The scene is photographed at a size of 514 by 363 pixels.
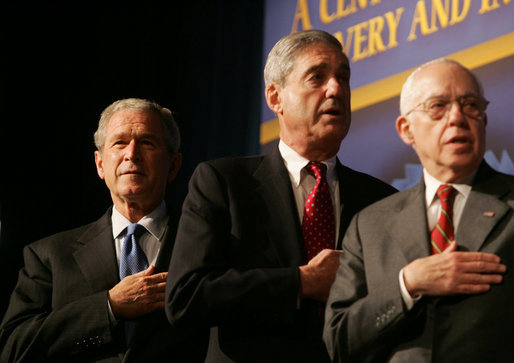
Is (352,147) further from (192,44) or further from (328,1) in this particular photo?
(192,44)

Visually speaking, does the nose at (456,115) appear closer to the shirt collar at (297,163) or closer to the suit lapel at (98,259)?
the shirt collar at (297,163)

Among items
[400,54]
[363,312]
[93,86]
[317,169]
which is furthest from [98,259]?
[93,86]

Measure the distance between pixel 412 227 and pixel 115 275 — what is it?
1.23m

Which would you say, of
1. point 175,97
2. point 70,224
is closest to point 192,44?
point 175,97

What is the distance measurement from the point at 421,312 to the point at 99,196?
10.3 feet

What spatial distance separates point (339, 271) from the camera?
6.15 feet

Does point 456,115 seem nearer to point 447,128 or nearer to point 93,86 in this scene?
point 447,128

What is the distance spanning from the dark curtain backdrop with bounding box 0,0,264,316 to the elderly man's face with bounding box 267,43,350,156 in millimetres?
2231

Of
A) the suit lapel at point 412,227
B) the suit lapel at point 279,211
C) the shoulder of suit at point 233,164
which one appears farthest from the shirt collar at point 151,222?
the suit lapel at point 412,227

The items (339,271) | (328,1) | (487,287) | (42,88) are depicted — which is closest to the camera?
(487,287)

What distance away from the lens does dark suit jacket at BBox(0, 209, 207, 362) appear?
2.48 metres

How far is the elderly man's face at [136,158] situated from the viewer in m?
2.76

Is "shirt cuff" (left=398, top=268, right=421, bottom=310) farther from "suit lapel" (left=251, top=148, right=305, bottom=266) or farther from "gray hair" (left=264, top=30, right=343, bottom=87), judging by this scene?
"gray hair" (left=264, top=30, right=343, bottom=87)

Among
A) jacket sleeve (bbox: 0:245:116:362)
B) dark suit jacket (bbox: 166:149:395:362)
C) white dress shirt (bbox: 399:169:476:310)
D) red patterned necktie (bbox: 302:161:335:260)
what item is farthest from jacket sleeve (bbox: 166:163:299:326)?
jacket sleeve (bbox: 0:245:116:362)
